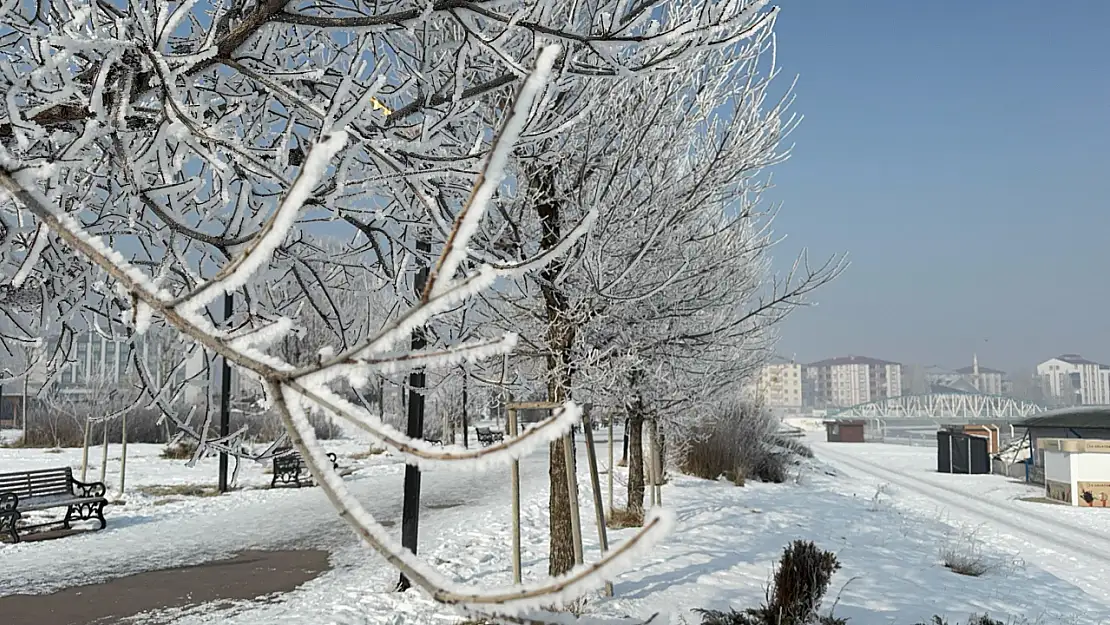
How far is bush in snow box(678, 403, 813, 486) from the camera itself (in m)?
17.8

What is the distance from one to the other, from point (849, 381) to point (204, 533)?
177711 millimetres

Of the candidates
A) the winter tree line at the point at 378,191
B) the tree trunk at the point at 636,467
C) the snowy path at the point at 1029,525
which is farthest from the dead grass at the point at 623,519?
the snowy path at the point at 1029,525

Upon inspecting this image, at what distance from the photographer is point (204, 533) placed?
10.0m

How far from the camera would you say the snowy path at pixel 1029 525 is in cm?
1052

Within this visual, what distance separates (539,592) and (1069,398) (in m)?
155

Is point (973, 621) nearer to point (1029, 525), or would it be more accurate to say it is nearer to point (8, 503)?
point (1029, 525)

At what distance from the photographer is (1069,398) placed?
5039 inches

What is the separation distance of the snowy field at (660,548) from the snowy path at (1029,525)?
2.4 inches

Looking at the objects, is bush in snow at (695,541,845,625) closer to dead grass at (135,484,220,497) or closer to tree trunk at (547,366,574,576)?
tree trunk at (547,366,574,576)

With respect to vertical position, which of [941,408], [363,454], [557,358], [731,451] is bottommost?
[363,454]

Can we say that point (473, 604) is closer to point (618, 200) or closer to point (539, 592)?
point (539, 592)

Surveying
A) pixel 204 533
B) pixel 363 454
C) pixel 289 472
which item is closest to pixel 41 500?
pixel 204 533

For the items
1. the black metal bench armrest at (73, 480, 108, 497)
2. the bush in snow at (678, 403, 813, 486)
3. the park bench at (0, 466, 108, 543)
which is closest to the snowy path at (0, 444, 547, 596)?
the park bench at (0, 466, 108, 543)

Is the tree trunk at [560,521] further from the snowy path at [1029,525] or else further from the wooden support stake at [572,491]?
the snowy path at [1029,525]
